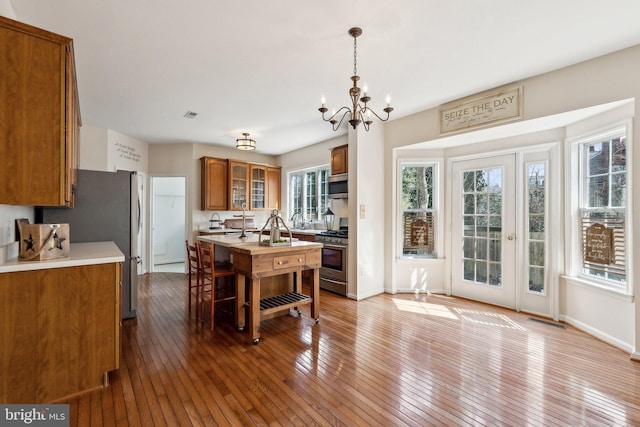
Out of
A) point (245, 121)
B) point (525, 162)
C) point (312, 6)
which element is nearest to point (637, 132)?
point (525, 162)

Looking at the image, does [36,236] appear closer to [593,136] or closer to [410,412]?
[410,412]

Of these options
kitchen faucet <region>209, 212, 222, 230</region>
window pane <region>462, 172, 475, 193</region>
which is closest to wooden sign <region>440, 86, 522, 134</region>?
window pane <region>462, 172, 475, 193</region>

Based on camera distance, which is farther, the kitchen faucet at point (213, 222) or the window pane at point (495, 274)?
the kitchen faucet at point (213, 222)

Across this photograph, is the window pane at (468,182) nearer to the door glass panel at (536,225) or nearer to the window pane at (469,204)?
the window pane at (469,204)

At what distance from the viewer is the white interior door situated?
12.8 feet

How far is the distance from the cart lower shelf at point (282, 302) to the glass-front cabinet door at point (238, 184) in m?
3.35

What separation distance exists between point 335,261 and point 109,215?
3.05 meters

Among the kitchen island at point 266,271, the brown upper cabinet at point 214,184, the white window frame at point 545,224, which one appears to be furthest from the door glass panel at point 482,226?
the brown upper cabinet at point 214,184

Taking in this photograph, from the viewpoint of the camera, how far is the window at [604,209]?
2.86 metres

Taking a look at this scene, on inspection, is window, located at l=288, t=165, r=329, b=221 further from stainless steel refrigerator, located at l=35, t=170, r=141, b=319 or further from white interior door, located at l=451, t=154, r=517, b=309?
stainless steel refrigerator, located at l=35, t=170, r=141, b=319

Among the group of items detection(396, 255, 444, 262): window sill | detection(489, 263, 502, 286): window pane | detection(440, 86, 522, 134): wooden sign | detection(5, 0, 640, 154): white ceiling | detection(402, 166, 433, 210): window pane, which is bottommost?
detection(489, 263, 502, 286): window pane

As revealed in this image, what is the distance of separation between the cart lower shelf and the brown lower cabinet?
1308 millimetres

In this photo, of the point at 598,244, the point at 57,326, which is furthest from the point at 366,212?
the point at 57,326

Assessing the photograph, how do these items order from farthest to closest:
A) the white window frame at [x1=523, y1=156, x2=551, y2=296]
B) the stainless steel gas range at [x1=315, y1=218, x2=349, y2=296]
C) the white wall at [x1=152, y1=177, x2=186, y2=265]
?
the white wall at [x1=152, y1=177, x2=186, y2=265] → the stainless steel gas range at [x1=315, y1=218, x2=349, y2=296] → the white window frame at [x1=523, y1=156, x2=551, y2=296]
